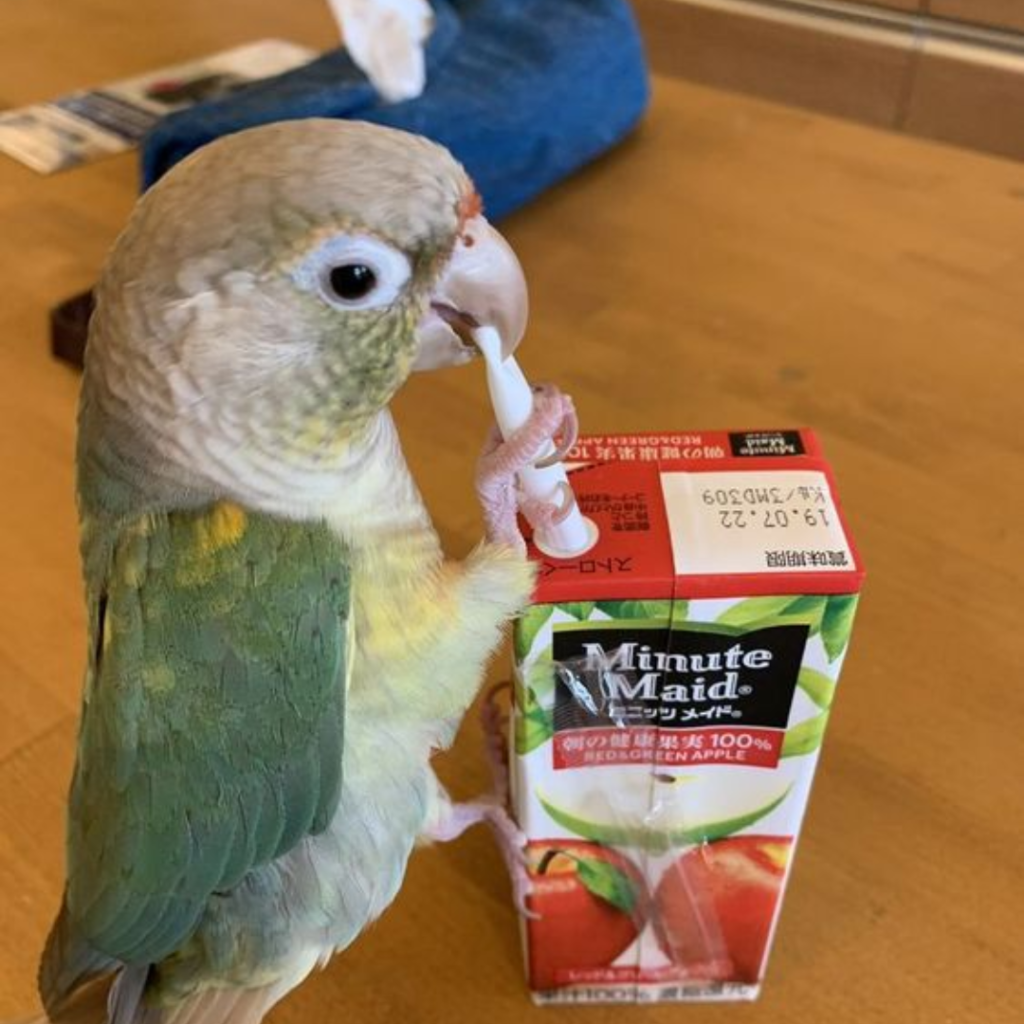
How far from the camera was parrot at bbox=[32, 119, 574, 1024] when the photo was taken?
0.38 metres

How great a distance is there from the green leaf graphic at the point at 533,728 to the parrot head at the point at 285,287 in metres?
0.13

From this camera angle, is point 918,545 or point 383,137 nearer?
Answer: point 383,137

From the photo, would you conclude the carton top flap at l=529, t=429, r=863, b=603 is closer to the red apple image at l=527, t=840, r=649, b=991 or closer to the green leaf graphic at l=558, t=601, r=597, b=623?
the green leaf graphic at l=558, t=601, r=597, b=623

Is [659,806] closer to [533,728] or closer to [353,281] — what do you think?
[533,728]

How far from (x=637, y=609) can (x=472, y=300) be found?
126mm

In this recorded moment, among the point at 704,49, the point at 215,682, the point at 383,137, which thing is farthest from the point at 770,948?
the point at 704,49

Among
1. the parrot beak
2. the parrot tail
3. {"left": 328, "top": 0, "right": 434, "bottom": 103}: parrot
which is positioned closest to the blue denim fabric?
{"left": 328, "top": 0, "right": 434, "bottom": 103}: parrot

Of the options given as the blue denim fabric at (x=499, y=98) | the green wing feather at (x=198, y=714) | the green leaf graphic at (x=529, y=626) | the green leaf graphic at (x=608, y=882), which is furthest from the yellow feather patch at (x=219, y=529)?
the blue denim fabric at (x=499, y=98)

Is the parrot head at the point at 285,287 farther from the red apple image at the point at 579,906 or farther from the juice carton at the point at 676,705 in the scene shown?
the red apple image at the point at 579,906

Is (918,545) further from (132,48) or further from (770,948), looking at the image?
(132,48)

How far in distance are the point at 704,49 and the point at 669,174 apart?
2.47 feet

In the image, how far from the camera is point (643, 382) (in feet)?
2.70

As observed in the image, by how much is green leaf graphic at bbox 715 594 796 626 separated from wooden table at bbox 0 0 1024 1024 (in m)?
0.21

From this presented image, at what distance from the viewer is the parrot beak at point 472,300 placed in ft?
1.35
